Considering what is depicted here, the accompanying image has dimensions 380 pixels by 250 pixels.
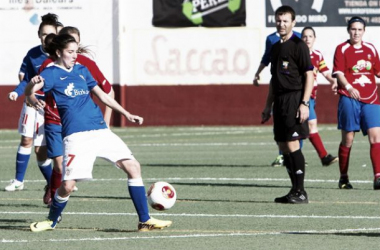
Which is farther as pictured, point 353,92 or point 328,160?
point 328,160

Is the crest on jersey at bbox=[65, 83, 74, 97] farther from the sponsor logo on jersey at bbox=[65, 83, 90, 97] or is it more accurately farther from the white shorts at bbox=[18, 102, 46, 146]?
the white shorts at bbox=[18, 102, 46, 146]

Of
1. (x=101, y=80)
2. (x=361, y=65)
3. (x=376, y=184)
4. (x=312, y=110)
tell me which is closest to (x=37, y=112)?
(x=101, y=80)

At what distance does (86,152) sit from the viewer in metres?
10.2

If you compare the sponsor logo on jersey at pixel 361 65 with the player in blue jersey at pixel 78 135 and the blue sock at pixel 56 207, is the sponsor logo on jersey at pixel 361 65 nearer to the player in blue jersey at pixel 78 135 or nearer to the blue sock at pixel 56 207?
the player in blue jersey at pixel 78 135

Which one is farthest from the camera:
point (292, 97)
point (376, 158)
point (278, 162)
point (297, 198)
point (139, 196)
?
point (278, 162)

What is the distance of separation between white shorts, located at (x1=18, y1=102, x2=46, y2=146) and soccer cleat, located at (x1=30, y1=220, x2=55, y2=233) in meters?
2.74

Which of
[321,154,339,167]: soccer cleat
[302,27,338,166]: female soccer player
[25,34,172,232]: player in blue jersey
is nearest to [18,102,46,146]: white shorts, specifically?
[25,34,172,232]: player in blue jersey

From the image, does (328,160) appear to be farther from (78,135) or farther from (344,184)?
(78,135)

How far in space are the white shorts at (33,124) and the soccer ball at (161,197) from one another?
264 centimetres

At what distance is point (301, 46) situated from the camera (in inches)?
495

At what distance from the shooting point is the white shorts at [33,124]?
1310cm

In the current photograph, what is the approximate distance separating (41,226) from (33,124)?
3.81m

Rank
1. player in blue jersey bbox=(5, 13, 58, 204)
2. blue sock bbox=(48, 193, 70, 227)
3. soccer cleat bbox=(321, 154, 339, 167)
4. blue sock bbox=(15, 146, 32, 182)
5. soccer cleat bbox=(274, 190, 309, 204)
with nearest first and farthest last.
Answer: blue sock bbox=(48, 193, 70, 227)
soccer cleat bbox=(274, 190, 309, 204)
player in blue jersey bbox=(5, 13, 58, 204)
blue sock bbox=(15, 146, 32, 182)
soccer cleat bbox=(321, 154, 339, 167)

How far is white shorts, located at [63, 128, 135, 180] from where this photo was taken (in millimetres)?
10211
